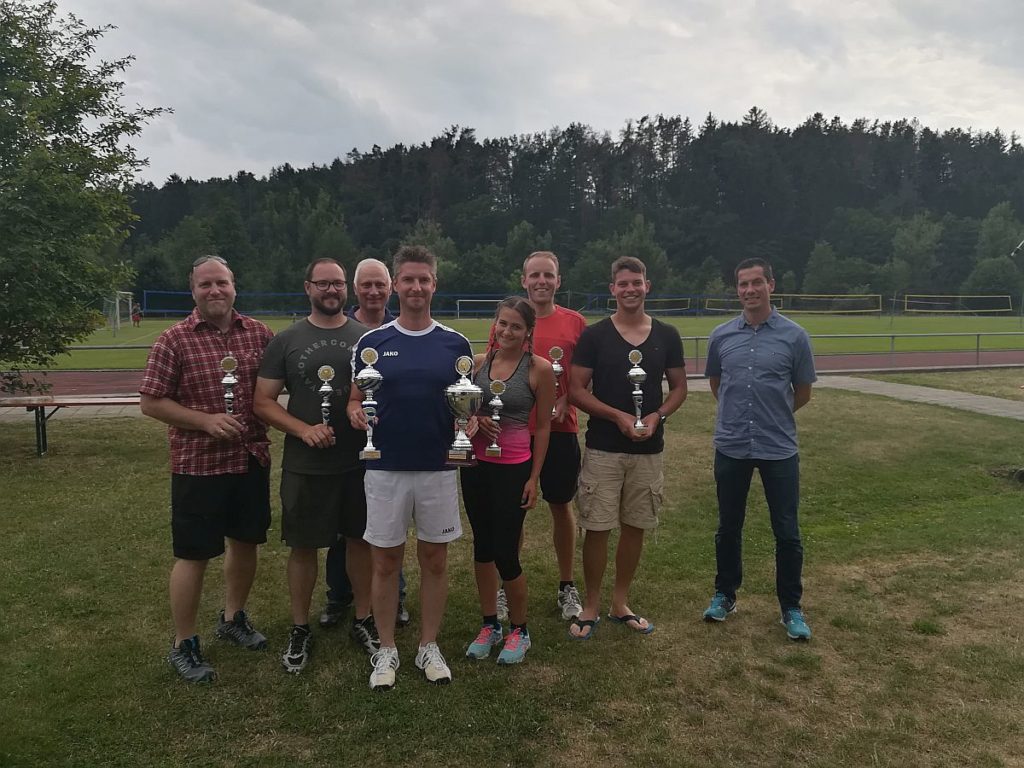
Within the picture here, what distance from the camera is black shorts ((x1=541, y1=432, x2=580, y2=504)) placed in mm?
3947

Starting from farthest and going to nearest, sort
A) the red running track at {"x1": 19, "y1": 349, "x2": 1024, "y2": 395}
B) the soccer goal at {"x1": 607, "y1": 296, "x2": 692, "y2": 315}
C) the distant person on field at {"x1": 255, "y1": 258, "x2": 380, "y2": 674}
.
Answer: the soccer goal at {"x1": 607, "y1": 296, "x2": 692, "y2": 315} < the red running track at {"x1": 19, "y1": 349, "x2": 1024, "y2": 395} < the distant person on field at {"x1": 255, "y1": 258, "x2": 380, "y2": 674}

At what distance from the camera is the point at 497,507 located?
3.39m

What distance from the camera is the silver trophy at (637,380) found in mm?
3660

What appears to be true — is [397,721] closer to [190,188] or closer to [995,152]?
[190,188]

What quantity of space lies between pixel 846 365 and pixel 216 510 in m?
18.5

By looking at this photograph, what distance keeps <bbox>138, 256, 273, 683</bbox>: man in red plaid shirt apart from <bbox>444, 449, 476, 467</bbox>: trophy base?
0.99 metres

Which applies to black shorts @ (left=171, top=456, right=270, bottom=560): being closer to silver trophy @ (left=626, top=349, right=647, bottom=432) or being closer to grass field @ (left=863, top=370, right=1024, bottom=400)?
silver trophy @ (left=626, top=349, right=647, bottom=432)

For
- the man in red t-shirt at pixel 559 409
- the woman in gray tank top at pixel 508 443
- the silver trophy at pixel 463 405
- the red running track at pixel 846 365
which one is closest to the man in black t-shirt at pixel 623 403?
the man in red t-shirt at pixel 559 409

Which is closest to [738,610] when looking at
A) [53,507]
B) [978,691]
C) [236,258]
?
[978,691]

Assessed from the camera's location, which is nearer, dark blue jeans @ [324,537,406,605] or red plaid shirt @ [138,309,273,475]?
red plaid shirt @ [138,309,273,475]

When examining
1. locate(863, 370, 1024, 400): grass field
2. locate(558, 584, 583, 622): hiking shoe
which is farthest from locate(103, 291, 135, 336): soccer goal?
locate(558, 584, 583, 622): hiking shoe

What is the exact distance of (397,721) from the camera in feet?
9.98

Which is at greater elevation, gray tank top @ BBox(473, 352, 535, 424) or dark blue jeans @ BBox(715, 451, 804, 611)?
gray tank top @ BBox(473, 352, 535, 424)

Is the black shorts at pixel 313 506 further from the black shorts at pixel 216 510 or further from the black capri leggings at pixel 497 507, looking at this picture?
the black capri leggings at pixel 497 507
